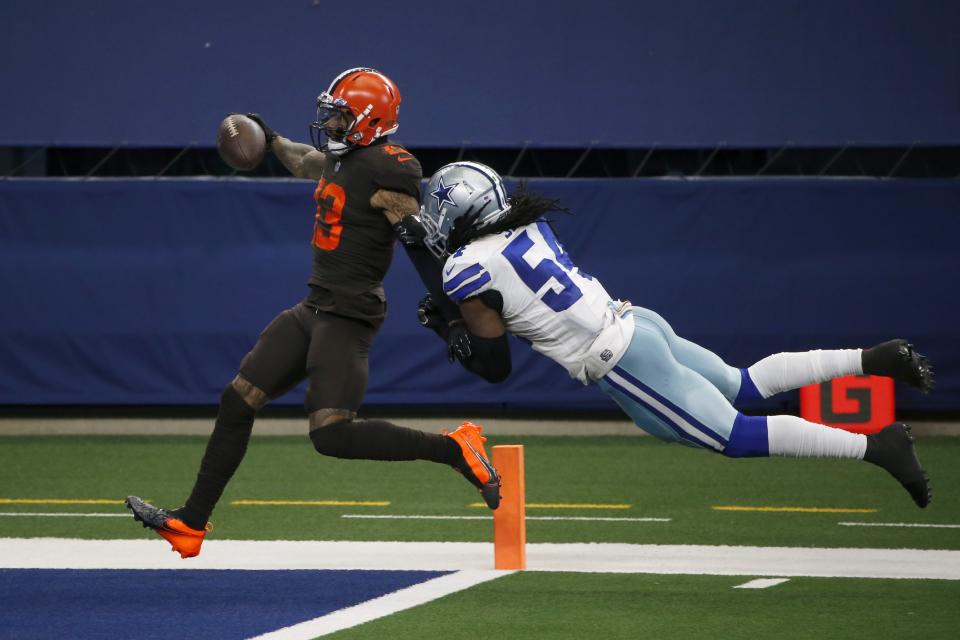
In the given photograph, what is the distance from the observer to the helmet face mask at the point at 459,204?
5375 mm

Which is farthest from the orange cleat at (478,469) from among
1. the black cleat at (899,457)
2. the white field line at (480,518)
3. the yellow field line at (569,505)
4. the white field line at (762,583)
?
the yellow field line at (569,505)

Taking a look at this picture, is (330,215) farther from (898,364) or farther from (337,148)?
(898,364)

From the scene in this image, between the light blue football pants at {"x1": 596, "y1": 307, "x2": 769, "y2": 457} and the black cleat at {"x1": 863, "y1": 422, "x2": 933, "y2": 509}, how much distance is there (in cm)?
38

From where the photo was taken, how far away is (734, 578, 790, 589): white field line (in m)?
5.73

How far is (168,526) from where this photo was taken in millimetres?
5715

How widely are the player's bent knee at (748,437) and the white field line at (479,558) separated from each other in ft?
3.01

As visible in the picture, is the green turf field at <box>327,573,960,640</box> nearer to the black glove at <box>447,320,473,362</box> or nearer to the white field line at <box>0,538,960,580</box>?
the white field line at <box>0,538,960,580</box>

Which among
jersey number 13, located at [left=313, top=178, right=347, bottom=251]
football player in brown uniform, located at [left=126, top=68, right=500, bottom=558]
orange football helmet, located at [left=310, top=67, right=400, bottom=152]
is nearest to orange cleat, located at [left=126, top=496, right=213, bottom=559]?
football player in brown uniform, located at [left=126, top=68, right=500, bottom=558]

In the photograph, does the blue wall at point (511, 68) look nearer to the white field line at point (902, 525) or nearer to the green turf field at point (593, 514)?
the green turf field at point (593, 514)

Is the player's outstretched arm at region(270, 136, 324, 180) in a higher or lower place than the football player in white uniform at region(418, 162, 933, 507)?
higher

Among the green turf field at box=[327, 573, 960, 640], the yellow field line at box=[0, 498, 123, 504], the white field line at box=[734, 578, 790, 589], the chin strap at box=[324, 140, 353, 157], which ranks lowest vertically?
the green turf field at box=[327, 573, 960, 640]

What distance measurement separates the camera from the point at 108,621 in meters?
5.20

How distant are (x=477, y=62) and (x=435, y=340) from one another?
2.08 m

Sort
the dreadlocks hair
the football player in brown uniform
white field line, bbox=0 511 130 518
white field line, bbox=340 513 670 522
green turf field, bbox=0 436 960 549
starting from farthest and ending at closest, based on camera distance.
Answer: white field line, bbox=0 511 130 518 → white field line, bbox=340 513 670 522 → green turf field, bbox=0 436 960 549 → the football player in brown uniform → the dreadlocks hair
